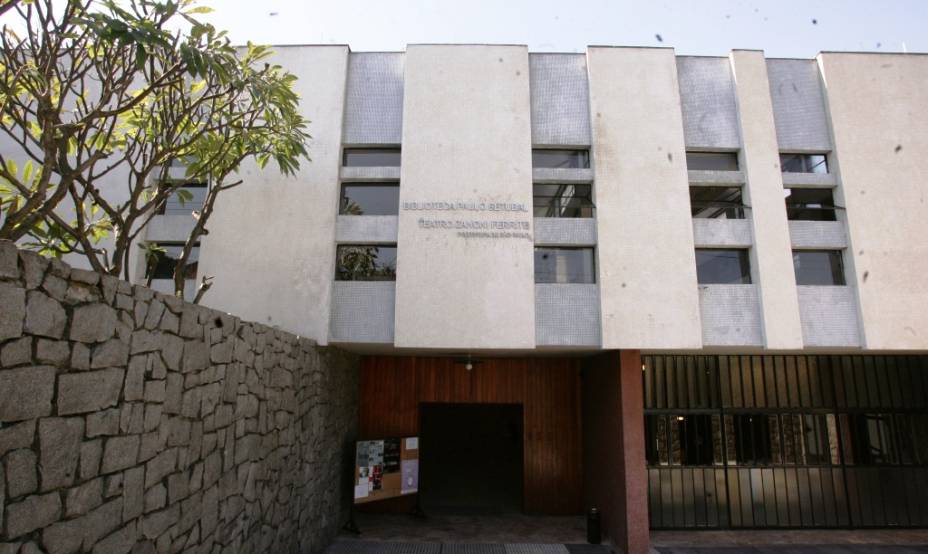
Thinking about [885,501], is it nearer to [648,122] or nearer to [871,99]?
[871,99]

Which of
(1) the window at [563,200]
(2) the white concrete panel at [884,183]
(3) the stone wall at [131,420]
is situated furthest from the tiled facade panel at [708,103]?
(3) the stone wall at [131,420]

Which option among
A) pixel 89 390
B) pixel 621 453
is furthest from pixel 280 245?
pixel 621 453

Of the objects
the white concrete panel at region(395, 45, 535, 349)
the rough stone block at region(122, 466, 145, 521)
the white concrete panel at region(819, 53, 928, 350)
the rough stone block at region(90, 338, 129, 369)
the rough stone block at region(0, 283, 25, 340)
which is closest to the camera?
the rough stone block at region(0, 283, 25, 340)

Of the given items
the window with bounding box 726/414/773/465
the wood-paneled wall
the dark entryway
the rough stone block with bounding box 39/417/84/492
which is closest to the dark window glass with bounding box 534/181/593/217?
the wood-paneled wall

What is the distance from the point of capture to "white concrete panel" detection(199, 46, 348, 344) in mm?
8625

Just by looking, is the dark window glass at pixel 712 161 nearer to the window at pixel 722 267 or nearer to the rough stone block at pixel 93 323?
the window at pixel 722 267

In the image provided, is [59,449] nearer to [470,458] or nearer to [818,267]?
[818,267]

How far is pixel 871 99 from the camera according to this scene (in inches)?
380

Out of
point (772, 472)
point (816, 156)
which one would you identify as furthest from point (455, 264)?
point (772, 472)

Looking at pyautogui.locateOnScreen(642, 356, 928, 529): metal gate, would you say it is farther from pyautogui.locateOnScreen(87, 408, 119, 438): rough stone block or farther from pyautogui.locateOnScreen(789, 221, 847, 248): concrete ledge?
pyautogui.locateOnScreen(87, 408, 119, 438): rough stone block

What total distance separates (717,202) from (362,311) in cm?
708

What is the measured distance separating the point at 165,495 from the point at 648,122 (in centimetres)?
939

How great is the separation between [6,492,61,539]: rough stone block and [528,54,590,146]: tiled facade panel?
8.50 metres

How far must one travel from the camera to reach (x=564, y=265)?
9102 mm
